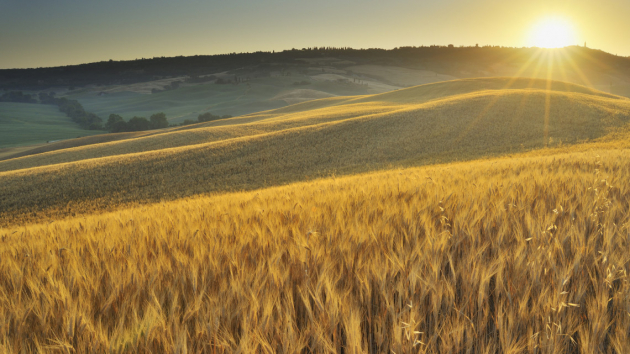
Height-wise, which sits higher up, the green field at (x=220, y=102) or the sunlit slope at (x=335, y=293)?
the green field at (x=220, y=102)

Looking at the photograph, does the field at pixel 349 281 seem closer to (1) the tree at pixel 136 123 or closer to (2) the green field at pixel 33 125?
(1) the tree at pixel 136 123

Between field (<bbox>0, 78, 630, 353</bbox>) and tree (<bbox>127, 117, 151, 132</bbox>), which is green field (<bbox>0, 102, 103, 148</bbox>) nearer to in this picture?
tree (<bbox>127, 117, 151, 132</bbox>)

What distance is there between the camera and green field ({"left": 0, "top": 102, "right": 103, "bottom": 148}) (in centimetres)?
11150

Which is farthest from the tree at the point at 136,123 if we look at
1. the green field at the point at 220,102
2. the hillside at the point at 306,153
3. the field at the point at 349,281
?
the field at the point at 349,281

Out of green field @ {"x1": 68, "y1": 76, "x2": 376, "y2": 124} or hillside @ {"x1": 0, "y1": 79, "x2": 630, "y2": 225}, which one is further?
green field @ {"x1": 68, "y1": 76, "x2": 376, "y2": 124}

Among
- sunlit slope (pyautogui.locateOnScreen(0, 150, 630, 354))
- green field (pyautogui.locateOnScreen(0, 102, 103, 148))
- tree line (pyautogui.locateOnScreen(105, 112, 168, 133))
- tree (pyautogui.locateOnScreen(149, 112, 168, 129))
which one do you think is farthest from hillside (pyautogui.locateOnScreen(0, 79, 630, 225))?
green field (pyautogui.locateOnScreen(0, 102, 103, 148))

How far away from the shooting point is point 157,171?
22328 mm

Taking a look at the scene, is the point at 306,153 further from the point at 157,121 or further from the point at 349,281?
the point at 157,121

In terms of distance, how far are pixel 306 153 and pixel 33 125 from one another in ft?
564

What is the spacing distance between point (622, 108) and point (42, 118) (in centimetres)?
21079

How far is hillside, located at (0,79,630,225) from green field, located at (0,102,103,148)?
99.0m

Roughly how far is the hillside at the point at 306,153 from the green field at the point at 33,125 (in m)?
99.0

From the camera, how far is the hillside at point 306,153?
61.5 ft

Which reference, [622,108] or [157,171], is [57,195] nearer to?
[157,171]
